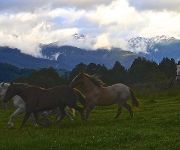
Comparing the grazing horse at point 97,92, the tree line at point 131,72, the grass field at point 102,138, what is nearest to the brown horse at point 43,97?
the grazing horse at point 97,92

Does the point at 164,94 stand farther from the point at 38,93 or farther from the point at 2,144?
the point at 2,144

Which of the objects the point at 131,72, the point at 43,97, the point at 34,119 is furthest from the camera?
the point at 131,72

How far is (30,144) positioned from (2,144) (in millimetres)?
1127

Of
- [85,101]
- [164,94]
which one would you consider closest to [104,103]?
[85,101]

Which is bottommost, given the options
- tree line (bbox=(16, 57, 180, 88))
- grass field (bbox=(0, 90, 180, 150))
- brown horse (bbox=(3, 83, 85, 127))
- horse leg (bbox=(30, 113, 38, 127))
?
grass field (bbox=(0, 90, 180, 150))

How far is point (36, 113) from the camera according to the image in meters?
24.0

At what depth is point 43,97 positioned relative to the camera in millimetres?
23578

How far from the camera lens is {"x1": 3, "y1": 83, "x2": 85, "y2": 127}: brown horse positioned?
2350 cm

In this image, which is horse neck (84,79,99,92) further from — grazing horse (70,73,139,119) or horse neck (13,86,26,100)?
horse neck (13,86,26,100)

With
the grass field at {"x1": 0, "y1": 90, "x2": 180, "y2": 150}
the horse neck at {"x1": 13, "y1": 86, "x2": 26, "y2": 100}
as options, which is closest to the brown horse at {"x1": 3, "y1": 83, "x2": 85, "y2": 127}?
the horse neck at {"x1": 13, "y1": 86, "x2": 26, "y2": 100}

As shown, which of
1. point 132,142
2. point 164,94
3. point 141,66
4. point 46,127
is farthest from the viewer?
point 141,66

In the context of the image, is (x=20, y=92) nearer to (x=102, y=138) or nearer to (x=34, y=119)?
(x=34, y=119)

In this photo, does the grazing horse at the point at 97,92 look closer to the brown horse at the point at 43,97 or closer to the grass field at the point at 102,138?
the brown horse at the point at 43,97

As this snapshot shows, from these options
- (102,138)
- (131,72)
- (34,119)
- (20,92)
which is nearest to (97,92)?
(34,119)
